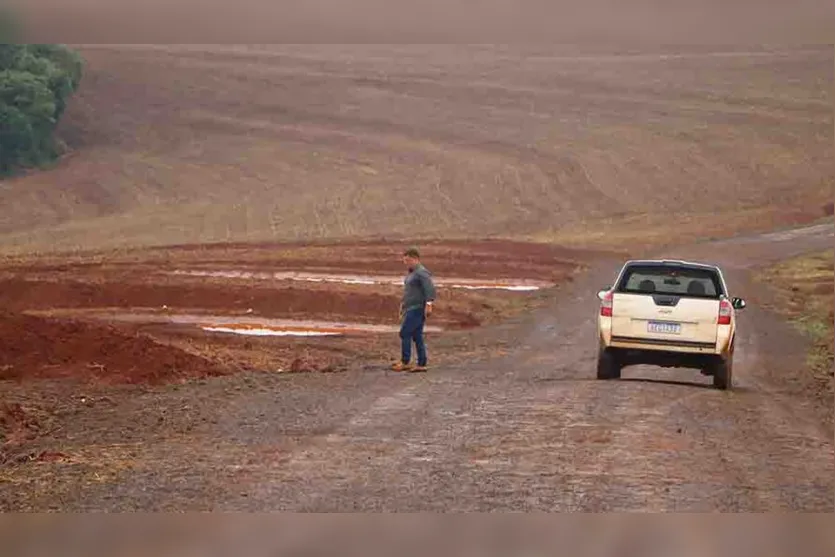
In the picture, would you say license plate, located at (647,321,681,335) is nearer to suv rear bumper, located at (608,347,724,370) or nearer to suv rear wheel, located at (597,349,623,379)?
suv rear bumper, located at (608,347,724,370)

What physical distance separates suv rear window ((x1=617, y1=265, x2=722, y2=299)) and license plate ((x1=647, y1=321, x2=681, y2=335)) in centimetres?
57

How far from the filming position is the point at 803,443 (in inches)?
612

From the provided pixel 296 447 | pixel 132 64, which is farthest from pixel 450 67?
pixel 296 447

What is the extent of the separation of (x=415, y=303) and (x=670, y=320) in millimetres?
3973

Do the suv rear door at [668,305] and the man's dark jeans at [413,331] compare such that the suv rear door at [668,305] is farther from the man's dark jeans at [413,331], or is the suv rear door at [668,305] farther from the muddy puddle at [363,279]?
the muddy puddle at [363,279]

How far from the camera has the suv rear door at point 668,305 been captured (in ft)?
67.6

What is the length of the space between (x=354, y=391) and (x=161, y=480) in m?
7.88

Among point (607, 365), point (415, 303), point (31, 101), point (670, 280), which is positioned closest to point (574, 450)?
point (607, 365)

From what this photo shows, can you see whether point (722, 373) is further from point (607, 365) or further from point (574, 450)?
point (574, 450)

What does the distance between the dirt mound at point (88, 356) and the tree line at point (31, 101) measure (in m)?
40.8

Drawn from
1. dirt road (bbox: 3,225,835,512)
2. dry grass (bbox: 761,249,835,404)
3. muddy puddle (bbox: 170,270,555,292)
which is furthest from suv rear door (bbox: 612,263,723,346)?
muddy puddle (bbox: 170,270,555,292)

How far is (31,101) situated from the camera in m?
66.9

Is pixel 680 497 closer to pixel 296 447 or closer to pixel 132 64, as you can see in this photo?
pixel 296 447

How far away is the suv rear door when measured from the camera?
20594mm
